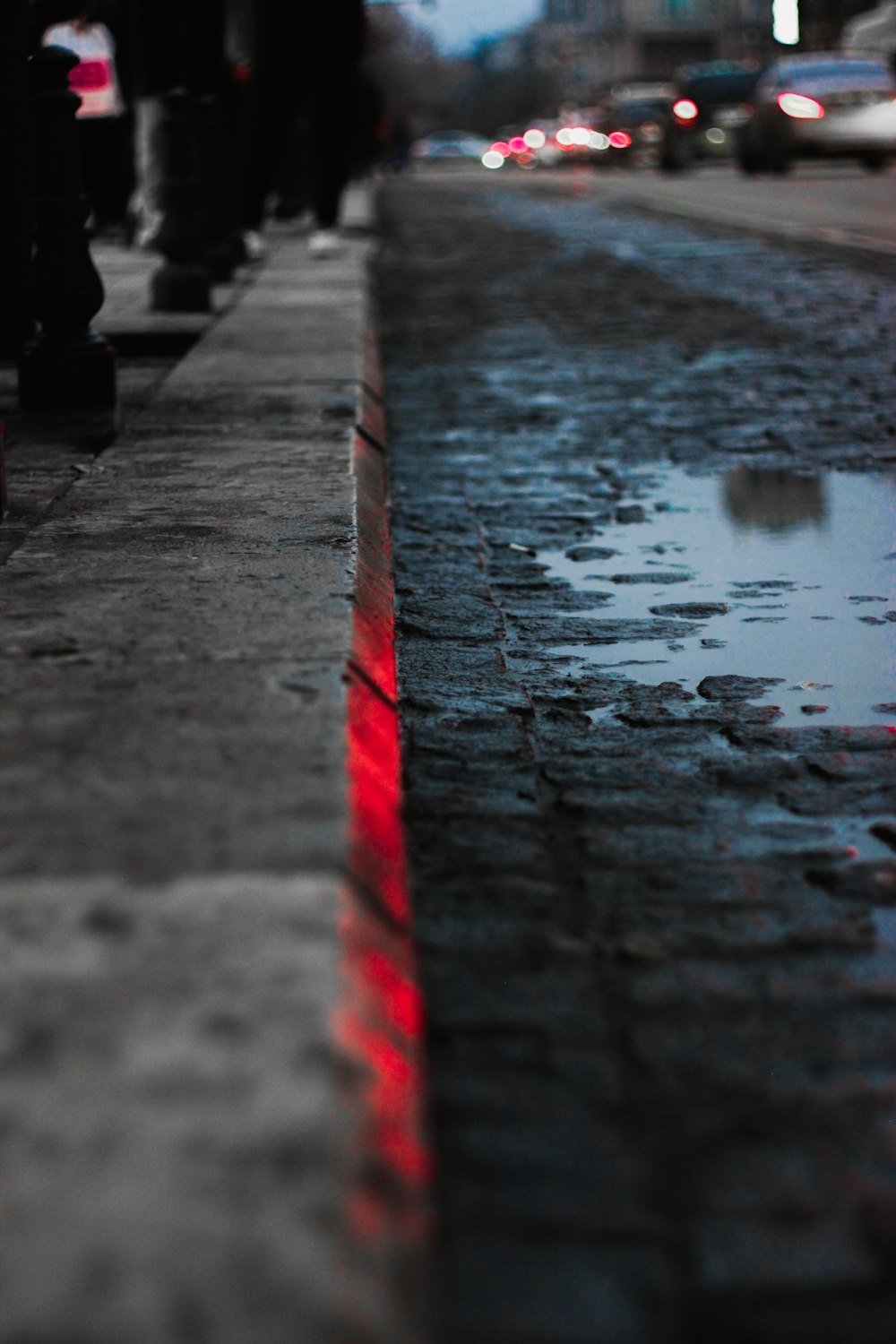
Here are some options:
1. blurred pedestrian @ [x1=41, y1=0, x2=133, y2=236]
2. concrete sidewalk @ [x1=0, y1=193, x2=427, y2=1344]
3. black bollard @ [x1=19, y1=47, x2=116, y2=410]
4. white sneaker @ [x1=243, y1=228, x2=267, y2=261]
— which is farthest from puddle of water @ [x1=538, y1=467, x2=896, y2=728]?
white sneaker @ [x1=243, y1=228, x2=267, y2=261]

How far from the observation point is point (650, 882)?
1.98m

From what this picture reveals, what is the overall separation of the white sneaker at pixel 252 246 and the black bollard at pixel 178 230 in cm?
263

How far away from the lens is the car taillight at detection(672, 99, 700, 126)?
82.3ft

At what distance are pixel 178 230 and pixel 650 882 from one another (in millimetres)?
5179

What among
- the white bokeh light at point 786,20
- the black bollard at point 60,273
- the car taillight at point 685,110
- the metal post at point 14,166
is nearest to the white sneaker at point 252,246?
the metal post at point 14,166

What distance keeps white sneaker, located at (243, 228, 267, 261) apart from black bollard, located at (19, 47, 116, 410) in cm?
526

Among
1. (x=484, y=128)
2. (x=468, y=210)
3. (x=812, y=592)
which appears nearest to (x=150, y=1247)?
(x=812, y=592)

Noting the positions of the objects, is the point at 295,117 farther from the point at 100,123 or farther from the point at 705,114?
the point at 705,114

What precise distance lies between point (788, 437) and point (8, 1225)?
4.21m

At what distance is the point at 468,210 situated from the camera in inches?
747

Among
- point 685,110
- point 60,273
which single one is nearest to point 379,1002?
point 60,273

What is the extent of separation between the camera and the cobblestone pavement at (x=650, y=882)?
1284 mm

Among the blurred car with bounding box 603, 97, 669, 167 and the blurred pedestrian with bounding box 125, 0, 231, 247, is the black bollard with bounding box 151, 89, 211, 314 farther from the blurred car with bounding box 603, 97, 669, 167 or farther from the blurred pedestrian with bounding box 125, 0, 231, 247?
the blurred car with bounding box 603, 97, 669, 167

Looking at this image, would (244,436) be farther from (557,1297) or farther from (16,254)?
(557,1297)
